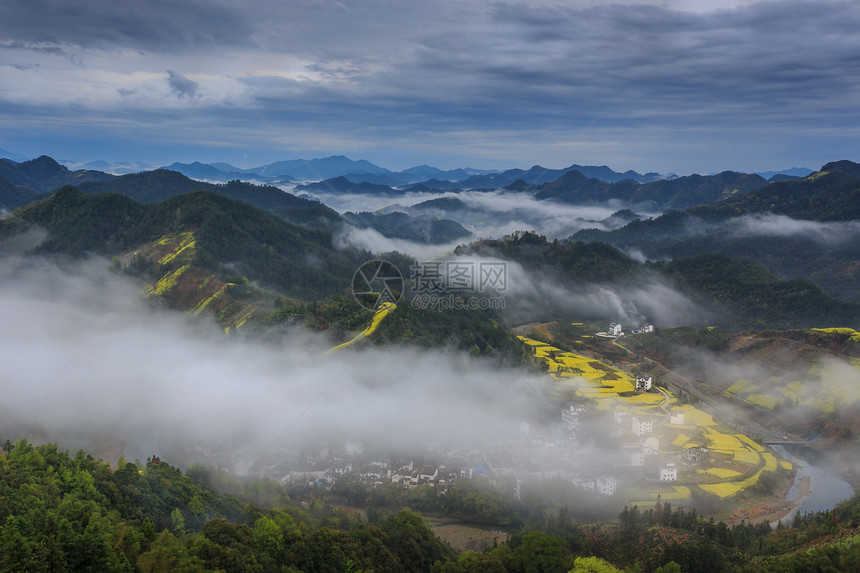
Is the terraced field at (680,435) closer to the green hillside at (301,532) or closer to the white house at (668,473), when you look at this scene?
the white house at (668,473)

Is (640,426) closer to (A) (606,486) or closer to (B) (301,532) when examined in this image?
(A) (606,486)

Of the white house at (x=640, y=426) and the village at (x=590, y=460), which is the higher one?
the white house at (x=640, y=426)

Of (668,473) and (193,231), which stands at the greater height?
(193,231)

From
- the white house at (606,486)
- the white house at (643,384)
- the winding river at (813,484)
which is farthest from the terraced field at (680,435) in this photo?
the winding river at (813,484)

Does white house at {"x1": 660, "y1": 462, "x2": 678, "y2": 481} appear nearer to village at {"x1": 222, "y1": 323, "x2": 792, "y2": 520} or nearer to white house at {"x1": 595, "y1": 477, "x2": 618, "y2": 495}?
village at {"x1": 222, "y1": 323, "x2": 792, "y2": 520}

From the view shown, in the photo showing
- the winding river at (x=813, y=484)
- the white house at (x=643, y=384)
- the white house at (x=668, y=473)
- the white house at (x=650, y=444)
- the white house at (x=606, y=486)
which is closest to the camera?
the white house at (x=606, y=486)

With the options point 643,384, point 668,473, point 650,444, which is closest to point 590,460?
point 668,473

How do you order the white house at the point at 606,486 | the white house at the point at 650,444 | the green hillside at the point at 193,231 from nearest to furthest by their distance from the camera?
the white house at the point at 606,486, the white house at the point at 650,444, the green hillside at the point at 193,231
